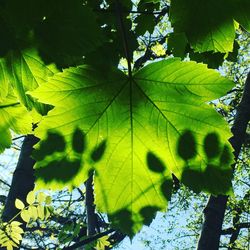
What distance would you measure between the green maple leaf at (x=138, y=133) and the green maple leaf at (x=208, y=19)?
11 centimetres

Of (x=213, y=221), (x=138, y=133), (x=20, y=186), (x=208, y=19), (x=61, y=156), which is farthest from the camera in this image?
(x=20, y=186)

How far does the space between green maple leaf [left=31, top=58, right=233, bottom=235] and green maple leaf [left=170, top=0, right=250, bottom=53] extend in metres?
0.11

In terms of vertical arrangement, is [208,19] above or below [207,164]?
above

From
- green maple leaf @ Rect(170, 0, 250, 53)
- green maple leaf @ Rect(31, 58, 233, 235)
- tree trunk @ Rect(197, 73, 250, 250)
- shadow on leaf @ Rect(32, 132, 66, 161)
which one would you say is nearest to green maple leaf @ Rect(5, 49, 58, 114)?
green maple leaf @ Rect(31, 58, 233, 235)

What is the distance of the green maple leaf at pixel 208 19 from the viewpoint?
4.29 ft

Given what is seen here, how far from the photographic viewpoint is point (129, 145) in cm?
155

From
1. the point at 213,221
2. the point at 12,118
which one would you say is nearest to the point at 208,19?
the point at 12,118

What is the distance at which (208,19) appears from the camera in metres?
1.33

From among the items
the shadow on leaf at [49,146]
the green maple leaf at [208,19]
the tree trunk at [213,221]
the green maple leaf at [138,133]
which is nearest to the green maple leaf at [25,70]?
the green maple leaf at [138,133]

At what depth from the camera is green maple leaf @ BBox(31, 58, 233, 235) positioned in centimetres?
142

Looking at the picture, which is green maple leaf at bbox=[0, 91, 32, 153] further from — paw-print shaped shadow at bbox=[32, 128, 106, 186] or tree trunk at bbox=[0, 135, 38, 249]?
tree trunk at bbox=[0, 135, 38, 249]

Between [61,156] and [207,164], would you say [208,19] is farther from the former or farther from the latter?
[61,156]

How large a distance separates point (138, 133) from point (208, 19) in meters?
0.53

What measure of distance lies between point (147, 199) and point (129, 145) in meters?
0.24
